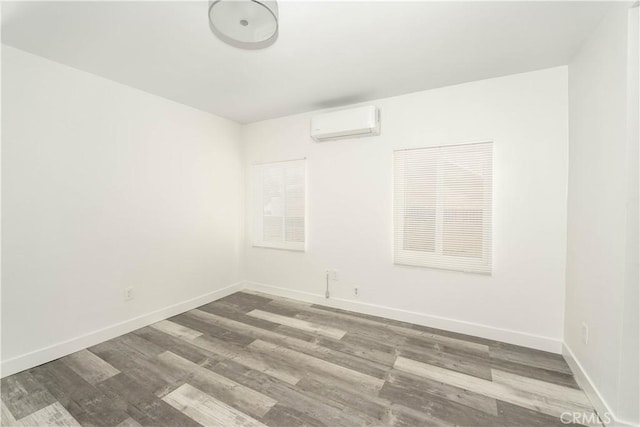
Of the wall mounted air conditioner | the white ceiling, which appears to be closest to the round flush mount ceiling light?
the white ceiling

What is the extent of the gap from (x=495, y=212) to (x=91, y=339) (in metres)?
3.91

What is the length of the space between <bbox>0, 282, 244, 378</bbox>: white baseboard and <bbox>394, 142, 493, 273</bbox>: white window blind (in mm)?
2579

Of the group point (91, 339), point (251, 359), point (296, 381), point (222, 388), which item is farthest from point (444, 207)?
point (91, 339)

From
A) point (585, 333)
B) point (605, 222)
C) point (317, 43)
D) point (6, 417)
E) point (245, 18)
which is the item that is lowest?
point (6, 417)

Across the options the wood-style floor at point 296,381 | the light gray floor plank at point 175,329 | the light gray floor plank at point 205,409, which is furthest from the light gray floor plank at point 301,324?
the light gray floor plank at point 205,409

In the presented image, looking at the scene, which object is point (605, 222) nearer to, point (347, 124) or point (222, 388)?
point (347, 124)

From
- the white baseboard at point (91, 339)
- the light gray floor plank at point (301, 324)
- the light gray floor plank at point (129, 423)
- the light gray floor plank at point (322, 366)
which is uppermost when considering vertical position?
the white baseboard at point (91, 339)

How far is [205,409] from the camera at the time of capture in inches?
65.7

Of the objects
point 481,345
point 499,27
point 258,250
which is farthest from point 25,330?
point 499,27

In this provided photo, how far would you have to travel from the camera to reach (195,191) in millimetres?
3348

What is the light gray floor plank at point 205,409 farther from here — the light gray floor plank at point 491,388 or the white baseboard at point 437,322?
the white baseboard at point 437,322

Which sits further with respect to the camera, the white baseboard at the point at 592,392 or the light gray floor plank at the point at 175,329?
the light gray floor plank at the point at 175,329

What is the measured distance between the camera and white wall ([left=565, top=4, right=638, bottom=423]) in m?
1.41

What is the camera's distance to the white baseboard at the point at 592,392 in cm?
145
